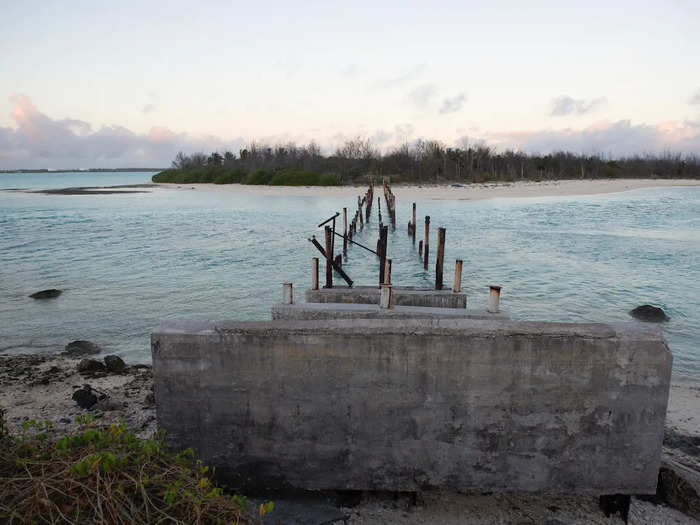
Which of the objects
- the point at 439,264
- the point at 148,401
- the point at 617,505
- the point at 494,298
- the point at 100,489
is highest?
the point at 494,298

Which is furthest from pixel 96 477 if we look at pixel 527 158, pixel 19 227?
pixel 527 158

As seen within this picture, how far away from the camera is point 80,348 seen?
12250mm

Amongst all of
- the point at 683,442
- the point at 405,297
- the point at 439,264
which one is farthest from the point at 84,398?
the point at 439,264

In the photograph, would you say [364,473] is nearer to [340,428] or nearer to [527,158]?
[340,428]

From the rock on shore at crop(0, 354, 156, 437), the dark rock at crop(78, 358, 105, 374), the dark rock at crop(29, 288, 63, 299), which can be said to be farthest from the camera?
the dark rock at crop(29, 288, 63, 299)

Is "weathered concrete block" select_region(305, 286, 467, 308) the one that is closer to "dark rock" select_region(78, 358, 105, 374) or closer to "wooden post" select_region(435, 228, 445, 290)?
"wooden post" select_region(435, 228, 445, 290)

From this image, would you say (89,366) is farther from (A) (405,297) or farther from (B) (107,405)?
(A) (405,297)

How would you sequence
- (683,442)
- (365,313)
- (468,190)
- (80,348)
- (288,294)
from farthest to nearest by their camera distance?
1. (468,190)
2. (80,348)
3. (288,294)
4. (365,313)
5. (683,442)

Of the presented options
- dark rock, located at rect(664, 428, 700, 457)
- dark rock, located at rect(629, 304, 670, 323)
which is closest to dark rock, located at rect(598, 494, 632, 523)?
dark rock, located at rect(664, 428, 700, 457)

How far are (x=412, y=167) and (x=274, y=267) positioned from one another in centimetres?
6556

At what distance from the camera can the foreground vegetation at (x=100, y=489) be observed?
11.0ft

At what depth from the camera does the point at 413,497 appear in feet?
19.0

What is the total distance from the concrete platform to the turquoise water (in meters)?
5.79

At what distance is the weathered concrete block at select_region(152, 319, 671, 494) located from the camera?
5.29 m
